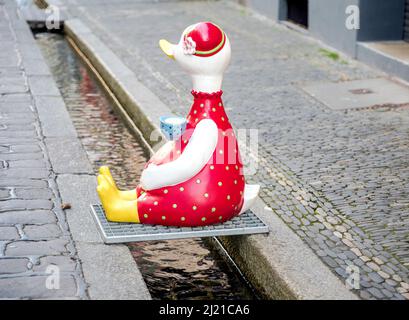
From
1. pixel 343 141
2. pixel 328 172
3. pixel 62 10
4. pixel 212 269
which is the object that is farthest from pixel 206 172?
pixel 62 10

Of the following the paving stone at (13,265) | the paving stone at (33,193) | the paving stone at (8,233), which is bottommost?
the paving stone at (33,193)

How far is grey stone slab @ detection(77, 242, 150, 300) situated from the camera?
14.8ft

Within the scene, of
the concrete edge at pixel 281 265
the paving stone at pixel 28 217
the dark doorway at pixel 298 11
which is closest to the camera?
the concrete edge at pixel 281 265

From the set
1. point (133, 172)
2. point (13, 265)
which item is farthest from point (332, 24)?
point (13, 265)

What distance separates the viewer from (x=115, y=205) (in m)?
5.14

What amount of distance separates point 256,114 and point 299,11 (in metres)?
5.68

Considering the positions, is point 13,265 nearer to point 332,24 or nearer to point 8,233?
point 8,233

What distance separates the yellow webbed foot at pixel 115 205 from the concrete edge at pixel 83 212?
0.19 m

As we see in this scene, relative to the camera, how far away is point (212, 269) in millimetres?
5461

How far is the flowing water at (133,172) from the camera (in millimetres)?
5215

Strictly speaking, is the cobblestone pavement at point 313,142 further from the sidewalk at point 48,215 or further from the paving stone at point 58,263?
the paving stone at point 58,263

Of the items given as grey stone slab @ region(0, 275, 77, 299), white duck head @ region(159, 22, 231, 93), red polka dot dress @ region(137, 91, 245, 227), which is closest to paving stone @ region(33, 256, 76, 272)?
grey stone slab @ region(0, 275, 77, 299)

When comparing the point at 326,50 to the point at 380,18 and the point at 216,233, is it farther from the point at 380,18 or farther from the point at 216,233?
the point at 216,233

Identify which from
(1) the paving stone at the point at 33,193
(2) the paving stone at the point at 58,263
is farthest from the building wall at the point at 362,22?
(2) the paving stone at the point at 58,263
